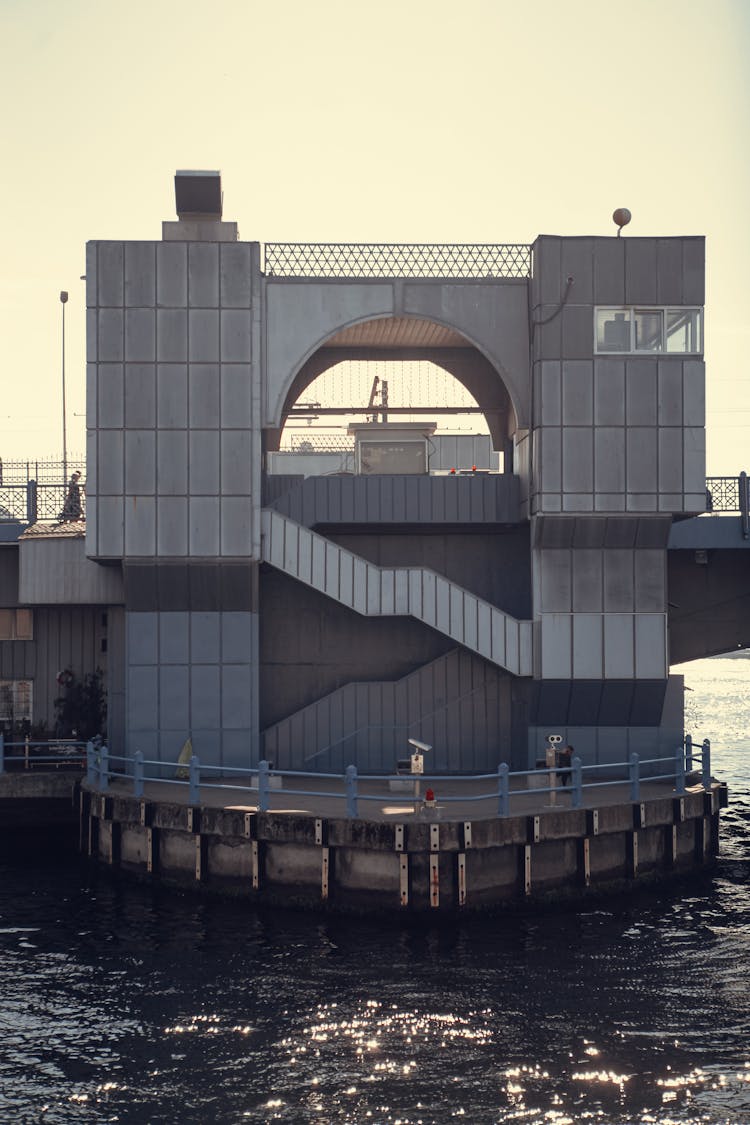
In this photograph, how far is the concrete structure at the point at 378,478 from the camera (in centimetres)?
3184

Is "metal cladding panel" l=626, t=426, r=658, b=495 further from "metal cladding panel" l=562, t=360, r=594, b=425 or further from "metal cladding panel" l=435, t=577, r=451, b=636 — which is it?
"metal cladding panel" l=435, t=577, r=451, b=636

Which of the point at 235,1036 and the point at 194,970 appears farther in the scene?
the point at 194,970

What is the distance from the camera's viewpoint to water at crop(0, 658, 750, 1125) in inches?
689

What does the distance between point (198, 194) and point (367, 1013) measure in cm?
2271

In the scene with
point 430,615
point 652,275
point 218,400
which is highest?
point 652,275

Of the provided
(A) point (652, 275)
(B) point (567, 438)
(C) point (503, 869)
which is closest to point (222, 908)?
(C) point (503, 869)

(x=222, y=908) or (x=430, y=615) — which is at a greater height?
(x=430, y=615)

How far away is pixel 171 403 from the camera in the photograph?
105ft

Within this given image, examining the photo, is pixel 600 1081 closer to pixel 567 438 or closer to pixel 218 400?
pixel 567 438

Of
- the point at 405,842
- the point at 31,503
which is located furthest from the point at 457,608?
the point at 31,503

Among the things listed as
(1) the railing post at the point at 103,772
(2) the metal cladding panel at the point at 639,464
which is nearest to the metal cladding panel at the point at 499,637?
(2) the metal cladding panel at the point at 639,464

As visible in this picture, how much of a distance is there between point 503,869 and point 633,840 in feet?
12.0

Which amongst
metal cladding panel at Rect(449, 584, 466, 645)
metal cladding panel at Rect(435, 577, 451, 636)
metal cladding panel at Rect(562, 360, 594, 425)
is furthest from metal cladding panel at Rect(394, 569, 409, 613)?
metal cladding panel at Rect(562, 360, 594, 425)

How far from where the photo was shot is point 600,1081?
18047 mm
